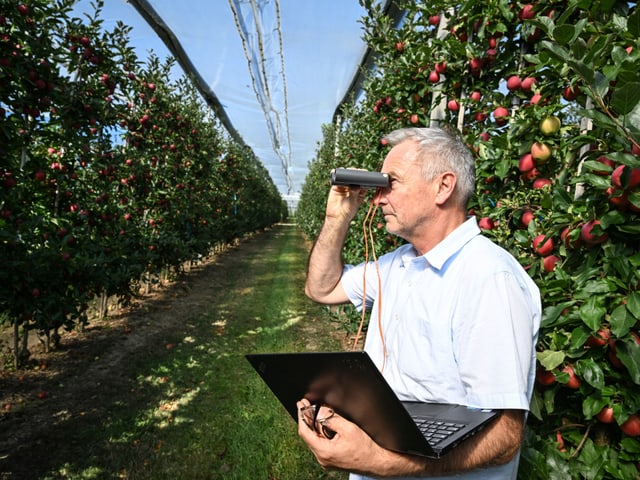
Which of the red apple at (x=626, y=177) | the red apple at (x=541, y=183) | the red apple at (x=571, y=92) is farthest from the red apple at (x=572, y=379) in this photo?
the red apple at (x=571, y=92)

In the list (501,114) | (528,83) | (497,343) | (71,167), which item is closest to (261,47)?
(71,167)

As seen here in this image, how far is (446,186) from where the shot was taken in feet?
4.48

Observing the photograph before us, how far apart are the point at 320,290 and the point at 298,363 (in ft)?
2.60

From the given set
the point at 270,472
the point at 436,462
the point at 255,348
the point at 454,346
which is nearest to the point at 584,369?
the point at 454,346

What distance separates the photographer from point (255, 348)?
193 inches

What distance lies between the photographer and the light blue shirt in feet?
→ 3.37

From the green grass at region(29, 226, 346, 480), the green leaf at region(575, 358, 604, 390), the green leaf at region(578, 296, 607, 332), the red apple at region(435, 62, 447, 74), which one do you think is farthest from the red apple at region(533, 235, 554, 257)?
the green grass at region(29, 226, 346, 480)

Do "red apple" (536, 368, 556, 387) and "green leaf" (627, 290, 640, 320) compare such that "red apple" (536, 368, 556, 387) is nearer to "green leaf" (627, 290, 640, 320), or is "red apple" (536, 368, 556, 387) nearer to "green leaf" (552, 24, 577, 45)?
"green leaf" (627, 290, 640, 320)

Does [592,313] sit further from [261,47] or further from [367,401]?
[261,47]

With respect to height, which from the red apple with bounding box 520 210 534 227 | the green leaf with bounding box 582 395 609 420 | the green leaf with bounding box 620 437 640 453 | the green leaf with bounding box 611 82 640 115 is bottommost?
the green leaf with bounding box 620 437 640 453

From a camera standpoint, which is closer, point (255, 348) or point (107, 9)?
point (255, 348)

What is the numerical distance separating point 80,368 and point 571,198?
4.43 meters

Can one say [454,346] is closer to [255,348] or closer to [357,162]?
[357,162]

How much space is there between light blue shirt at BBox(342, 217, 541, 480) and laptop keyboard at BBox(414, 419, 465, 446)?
8 centimetres
